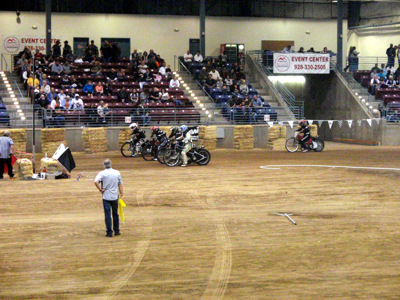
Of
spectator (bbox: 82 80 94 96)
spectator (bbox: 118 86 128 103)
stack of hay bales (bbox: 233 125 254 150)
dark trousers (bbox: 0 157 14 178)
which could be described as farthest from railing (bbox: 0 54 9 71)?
dark trousers (bbox: 0 157 14 178)

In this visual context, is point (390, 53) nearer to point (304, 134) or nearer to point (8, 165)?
point (304, 134)

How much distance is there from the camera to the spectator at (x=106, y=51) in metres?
38.2

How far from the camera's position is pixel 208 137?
3266 cm

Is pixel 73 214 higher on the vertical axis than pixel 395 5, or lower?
lower

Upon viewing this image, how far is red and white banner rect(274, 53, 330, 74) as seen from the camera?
134ft

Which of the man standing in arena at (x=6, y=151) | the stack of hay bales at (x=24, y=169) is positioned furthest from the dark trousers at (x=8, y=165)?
the stack of hay bales at (x=24, y=169)

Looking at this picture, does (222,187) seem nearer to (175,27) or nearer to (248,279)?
(248,279)

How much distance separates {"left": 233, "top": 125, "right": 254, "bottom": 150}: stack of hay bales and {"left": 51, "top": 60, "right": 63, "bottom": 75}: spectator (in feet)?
33.0

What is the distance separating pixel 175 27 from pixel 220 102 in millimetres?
10044

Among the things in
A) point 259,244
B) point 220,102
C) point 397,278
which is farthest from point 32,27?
point 397,278

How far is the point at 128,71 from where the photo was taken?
37.9m

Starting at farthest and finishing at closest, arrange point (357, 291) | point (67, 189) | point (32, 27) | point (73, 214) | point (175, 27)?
point (175, 27)
point (32, 27)
point (67, 189)
point (73, 214)
point (357, 291)

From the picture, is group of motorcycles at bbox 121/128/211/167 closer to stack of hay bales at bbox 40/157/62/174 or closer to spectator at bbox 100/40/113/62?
stack of hay bales at bbox 40/157/62/174

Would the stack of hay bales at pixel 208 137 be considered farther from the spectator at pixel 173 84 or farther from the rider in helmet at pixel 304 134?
the spectator at pixel 173 84
